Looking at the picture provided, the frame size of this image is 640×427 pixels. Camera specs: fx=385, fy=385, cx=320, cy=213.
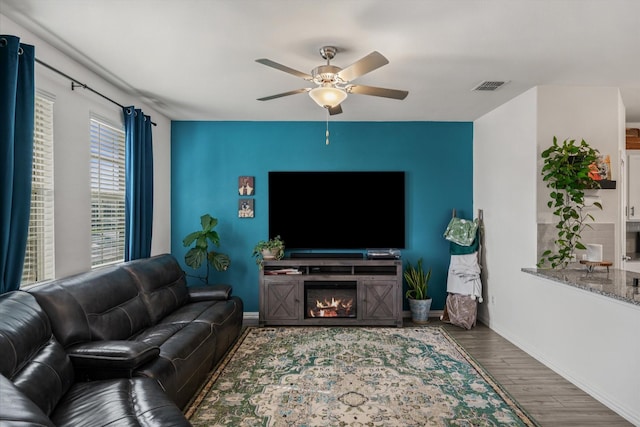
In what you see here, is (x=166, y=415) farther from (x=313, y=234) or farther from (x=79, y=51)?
(x=313, y=234)

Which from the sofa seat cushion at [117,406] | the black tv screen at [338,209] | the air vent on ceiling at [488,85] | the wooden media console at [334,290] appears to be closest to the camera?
the sofa seat cushion at [117,406]

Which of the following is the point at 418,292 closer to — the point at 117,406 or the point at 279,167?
the point at 279,167

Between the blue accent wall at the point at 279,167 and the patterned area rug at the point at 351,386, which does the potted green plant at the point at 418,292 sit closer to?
the blue accent wall at the point at 279,167

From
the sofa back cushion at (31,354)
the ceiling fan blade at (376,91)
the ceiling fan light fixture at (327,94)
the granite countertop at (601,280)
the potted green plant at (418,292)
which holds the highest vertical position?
the ceiling fan blade at (376,91)

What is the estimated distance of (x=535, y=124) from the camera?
12.6 ft

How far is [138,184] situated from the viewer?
4.09 meters

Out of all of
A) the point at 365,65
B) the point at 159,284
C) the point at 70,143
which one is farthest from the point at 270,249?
the point at 365,65

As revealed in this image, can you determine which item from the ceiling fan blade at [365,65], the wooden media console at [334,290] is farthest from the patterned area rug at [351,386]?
the ceiling fan blade at [365,65]

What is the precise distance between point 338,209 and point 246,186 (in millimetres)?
1305

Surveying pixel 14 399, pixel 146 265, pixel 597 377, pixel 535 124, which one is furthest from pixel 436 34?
pixel 146 265

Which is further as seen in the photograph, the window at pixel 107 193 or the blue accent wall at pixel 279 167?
the blue accent wall at pixel 279 167

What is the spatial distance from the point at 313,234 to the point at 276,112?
65.9 inches

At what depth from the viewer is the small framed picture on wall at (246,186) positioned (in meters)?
5.30

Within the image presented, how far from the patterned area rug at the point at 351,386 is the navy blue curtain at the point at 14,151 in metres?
1.56
